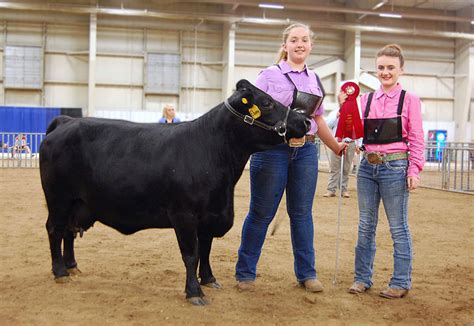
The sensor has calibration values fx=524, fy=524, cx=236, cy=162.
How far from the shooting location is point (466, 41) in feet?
89.9

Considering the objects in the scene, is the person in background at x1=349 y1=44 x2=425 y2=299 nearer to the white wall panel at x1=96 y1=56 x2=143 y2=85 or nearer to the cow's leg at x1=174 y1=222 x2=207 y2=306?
the cow's leg at x1=174 y1=222 x2=207 y2=306

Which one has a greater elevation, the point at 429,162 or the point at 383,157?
the point at 383,157

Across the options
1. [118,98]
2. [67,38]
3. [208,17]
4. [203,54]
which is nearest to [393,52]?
[208,17]

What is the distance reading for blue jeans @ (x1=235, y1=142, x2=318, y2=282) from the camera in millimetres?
4152

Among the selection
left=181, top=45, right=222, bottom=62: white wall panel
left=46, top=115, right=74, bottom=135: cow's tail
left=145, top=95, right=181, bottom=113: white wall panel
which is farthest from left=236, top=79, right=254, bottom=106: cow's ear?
left=181, top=45, right=222, bottom=62: white wall panel

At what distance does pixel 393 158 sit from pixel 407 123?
288mm

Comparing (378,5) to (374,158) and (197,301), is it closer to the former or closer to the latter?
(374,158)

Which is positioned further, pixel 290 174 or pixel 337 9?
pixel 337 9

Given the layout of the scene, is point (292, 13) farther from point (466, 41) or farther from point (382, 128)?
point (382, 128)

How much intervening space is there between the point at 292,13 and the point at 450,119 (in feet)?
34.1

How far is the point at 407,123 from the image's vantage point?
158 inches

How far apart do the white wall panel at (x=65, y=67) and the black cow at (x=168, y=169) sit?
69.5 ft

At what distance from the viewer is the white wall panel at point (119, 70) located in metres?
24.3

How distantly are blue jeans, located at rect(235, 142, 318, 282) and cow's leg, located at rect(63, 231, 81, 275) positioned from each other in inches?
56.9
